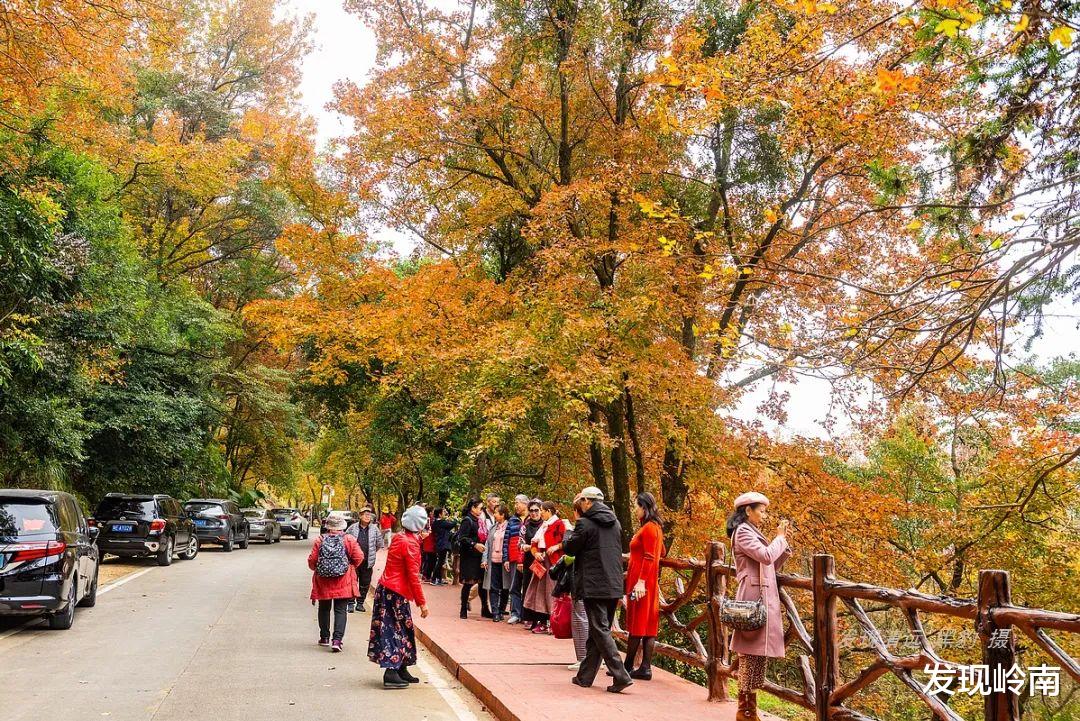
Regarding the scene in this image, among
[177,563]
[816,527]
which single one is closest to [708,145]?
[816,527]

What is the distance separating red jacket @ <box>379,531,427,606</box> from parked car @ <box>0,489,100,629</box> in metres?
5.10

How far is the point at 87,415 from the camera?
2395cm

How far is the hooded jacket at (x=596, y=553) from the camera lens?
26.0 ft

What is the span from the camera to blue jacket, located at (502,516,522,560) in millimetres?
12903

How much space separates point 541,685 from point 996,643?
14.6ft

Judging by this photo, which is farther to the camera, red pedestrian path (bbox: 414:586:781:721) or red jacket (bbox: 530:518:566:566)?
red jacket (bbox: 530:518:566:566)

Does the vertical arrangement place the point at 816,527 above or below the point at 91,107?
below

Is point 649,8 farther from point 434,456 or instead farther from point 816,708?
point 816,708

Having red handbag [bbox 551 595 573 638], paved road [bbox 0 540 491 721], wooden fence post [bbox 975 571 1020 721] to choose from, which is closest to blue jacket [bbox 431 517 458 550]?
paved road [bbox 0 540 491 721]

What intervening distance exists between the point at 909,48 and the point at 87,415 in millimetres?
22568

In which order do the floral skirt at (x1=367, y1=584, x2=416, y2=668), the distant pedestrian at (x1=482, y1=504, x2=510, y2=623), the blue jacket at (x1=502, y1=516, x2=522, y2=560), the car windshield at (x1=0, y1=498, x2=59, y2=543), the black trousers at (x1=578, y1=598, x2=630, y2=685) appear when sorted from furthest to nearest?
the distant pedestrian at (x1=482, y1=504, x2=510, y2=623)
the blue jacket at (x1=502, y1=516, x2=522, y2=560)
the car windshield at (x1=0, y1=498, x2=59, y2=543)
the floral skirt at (x1=367, y1=584, x2=416, y2=668)
the black trousers at (x1=578, y1=598, x2=630, y2=685)

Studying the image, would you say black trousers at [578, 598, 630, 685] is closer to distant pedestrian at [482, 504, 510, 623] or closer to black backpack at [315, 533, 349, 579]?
black backpack at [315, 533, 349, 579]

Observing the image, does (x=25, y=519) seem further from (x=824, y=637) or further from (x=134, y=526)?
(x=134, y=526)

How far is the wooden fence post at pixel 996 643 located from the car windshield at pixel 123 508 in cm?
2134
